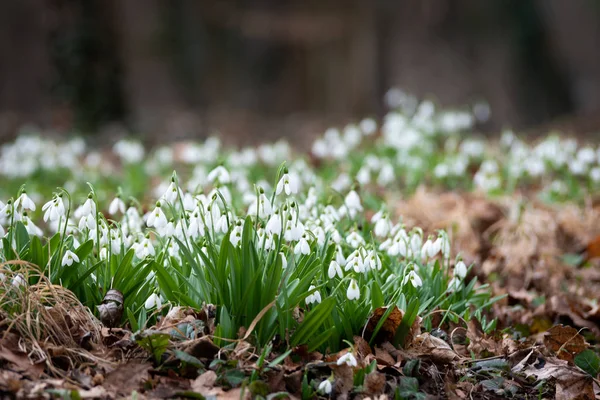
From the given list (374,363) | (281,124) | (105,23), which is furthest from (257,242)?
(281,124)

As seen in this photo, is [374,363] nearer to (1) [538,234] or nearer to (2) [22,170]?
(1) [538,234]

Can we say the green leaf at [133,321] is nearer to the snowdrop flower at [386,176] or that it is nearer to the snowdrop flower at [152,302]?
the snowdrop flower at [152,302]

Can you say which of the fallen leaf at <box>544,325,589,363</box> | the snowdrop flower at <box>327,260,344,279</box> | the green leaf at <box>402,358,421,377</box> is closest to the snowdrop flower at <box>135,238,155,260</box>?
the snowdrop flower at <box>327,260,344,279</box>

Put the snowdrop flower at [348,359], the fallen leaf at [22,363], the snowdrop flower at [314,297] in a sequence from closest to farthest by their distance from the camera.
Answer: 1. the fallen leaf at [22,363]
2. the snowdrop flower at [348,359]
3. the snowdrop flower at [314,297]

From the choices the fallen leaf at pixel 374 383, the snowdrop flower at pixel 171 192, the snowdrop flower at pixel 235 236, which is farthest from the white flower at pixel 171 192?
the fallen leaf at pixel 374 383

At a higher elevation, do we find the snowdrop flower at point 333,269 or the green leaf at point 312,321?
the snowdrop flower at point 333,269

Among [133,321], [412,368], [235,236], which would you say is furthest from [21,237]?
[412,368]
